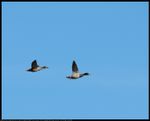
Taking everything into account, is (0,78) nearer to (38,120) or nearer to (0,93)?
(0,93)

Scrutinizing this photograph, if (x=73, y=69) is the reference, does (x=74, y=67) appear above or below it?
above

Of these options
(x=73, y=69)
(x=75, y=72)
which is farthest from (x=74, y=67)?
(x=75, y=72)

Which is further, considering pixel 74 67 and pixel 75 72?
pixel 75 72

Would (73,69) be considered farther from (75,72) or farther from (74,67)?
(75,72)

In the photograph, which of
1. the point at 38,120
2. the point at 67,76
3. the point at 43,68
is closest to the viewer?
the point at 38,120

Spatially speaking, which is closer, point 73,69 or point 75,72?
point 73,69

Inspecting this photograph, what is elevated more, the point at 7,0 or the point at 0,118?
the point at 7,0

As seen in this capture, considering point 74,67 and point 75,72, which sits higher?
point 74,67

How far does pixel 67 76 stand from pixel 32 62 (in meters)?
4.41

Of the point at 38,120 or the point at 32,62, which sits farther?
the point at 32,62

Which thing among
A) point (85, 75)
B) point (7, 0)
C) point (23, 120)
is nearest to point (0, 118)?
point (23, 120)

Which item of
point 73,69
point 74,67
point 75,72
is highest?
point 74,67

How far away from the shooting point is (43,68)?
69188mm

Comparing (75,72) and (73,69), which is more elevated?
(73,69)
